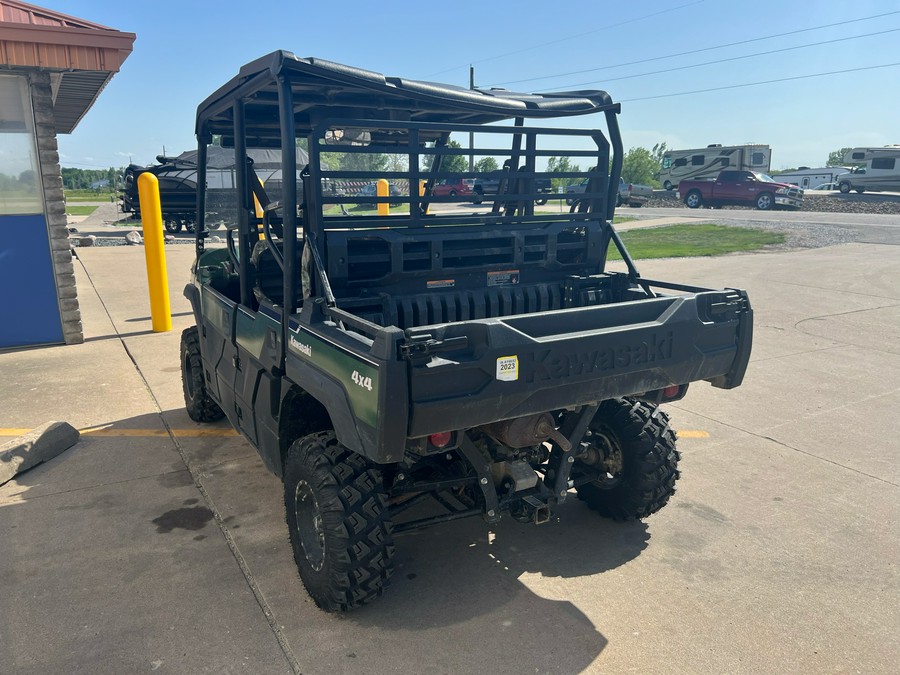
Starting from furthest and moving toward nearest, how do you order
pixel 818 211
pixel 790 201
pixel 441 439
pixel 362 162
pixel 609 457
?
pixel 790 201 → pixel 818 211 → pixel 609 457 → pixel 362 162 → pixel 441 439

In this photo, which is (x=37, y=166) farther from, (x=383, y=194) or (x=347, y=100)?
(x=347, y=100)

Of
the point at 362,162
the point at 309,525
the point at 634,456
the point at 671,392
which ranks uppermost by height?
the point at 362,162

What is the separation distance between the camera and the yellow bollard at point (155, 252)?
8250mm

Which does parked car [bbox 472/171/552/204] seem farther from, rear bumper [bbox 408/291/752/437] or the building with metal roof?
the building with metal roof

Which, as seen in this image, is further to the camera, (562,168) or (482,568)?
(562,168)

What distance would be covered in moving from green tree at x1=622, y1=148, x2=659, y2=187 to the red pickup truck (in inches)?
1081

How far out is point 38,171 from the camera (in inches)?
297

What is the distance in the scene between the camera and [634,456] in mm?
3684

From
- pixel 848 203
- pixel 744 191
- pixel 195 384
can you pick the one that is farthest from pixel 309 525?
pixel 848 203

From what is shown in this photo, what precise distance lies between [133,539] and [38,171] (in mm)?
5557

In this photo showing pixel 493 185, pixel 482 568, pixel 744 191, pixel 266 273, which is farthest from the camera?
pixel 744 191

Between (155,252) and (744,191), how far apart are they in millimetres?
28428

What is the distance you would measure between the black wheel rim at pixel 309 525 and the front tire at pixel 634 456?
1524 millimetres

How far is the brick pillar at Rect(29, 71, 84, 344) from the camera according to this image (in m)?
7.39
